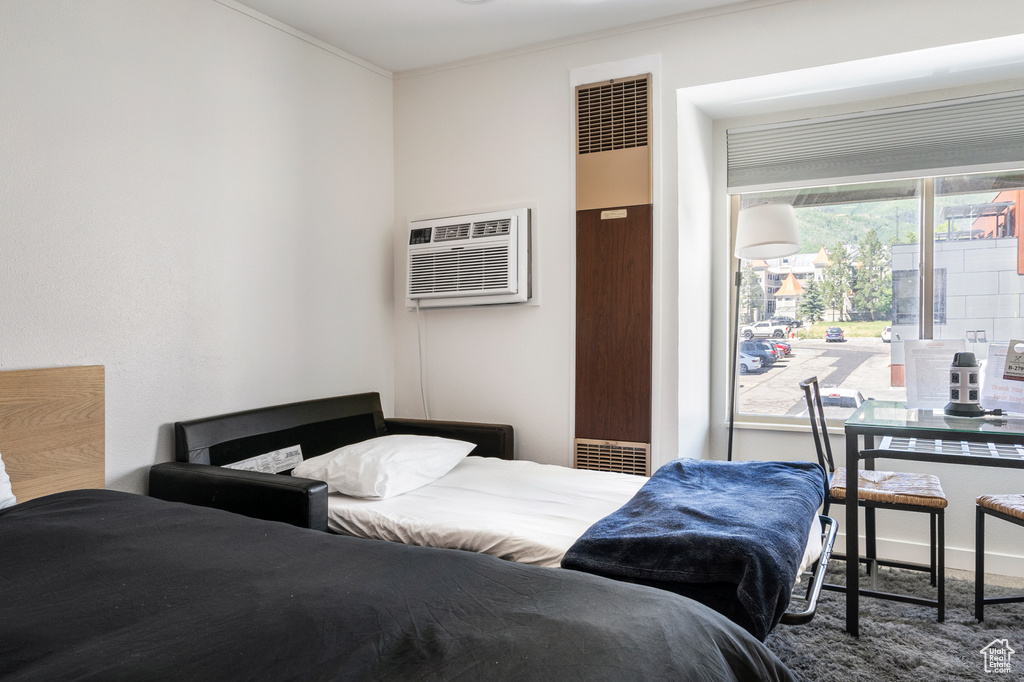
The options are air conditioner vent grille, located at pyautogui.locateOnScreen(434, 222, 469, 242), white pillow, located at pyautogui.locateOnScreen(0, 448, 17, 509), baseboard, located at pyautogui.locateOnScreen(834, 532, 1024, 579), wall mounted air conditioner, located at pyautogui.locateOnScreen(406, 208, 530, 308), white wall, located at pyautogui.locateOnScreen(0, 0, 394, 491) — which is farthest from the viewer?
air conditioner vent grille, located at pyautogui.locateOnScreen(434, 222, 469, 242)

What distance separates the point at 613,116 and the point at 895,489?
2028 mm

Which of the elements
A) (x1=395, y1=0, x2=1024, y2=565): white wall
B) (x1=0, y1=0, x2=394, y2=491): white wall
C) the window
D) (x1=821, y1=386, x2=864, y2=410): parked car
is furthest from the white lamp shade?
(x1=0, y1=0, x2=394, y2=491): white wall

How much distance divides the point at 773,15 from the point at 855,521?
2119 mm

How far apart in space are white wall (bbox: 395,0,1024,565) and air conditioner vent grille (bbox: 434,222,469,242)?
16cm

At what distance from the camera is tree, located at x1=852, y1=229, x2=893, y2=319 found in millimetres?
3398

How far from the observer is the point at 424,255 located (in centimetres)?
357

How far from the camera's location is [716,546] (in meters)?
1.62

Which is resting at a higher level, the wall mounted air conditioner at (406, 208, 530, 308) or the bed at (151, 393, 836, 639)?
the wall mounted air conditioner at (406, 208, 530, 308)

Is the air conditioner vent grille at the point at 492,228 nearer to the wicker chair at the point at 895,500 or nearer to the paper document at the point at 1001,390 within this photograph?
the wicker chair at the point at 895,500

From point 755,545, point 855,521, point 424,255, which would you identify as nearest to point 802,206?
point 855,521

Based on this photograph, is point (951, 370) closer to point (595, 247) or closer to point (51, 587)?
point (595, 247)

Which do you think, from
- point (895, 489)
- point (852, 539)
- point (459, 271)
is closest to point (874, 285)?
point (895, 489)

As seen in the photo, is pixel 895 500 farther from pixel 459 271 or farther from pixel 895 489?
pixel 459 271

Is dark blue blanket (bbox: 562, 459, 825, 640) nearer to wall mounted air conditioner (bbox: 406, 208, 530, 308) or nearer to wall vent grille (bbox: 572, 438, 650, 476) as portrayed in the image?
wall vent grille (bbox: 572, 438, 650, 476)
